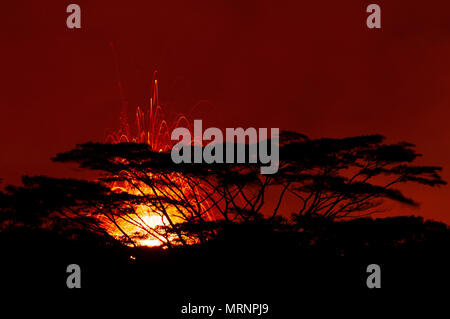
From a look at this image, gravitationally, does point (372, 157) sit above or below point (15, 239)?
above

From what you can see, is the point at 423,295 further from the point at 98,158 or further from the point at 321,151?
the point at 98,158

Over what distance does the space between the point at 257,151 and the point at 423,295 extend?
830cm

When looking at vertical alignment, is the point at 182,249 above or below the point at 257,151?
below

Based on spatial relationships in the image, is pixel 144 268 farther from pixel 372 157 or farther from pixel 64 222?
pixel 372 157

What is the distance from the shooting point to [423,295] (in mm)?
22859

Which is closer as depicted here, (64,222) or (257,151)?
(257,151)

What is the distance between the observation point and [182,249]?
996 inches

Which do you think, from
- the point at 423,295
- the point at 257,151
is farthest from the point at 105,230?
the point at 423,295

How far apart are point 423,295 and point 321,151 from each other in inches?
288
